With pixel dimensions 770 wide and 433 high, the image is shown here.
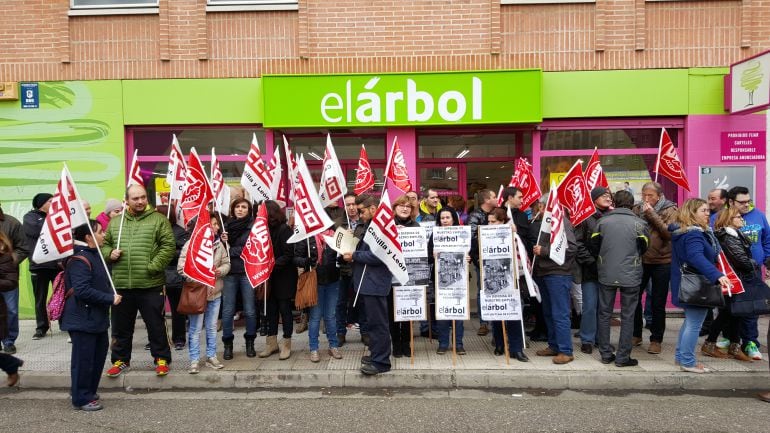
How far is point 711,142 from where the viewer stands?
9727mm

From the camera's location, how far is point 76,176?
998cm

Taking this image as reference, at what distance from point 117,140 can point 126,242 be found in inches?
169

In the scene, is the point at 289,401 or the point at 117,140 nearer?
the point at 289,401

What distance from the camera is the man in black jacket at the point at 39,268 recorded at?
8.00 metres

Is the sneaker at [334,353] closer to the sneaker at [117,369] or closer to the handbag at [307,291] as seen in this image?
the handbag at [307,291]

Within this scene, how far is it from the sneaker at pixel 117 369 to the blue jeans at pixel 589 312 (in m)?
5.51

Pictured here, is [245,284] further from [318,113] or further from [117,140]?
[117,140]

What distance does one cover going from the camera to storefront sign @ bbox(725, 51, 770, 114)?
28.8 feet

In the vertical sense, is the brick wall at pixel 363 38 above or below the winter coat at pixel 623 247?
above

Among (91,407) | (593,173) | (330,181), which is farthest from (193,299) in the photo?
(593,173)

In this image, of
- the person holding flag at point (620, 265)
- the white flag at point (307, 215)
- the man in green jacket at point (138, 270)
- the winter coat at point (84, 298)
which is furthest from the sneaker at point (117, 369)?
the person holding flag at point (620, 265)

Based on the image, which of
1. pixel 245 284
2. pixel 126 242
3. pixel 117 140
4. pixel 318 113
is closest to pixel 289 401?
pixel 245 284

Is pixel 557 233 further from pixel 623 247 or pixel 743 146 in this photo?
pixel 743 146

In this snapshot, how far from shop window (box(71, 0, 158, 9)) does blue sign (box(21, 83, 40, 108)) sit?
1557mm
